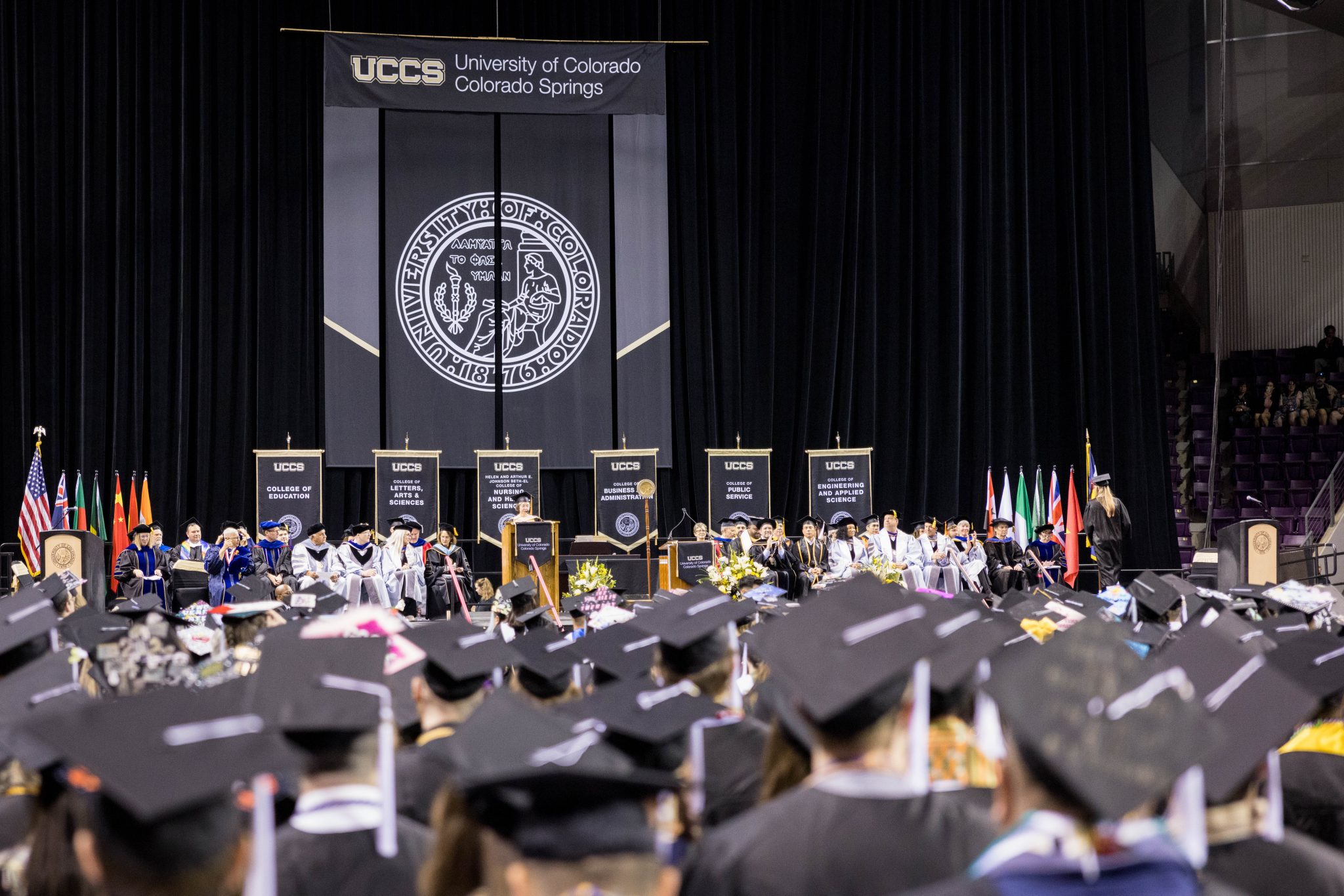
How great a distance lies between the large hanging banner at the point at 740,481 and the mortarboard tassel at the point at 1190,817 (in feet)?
51.4

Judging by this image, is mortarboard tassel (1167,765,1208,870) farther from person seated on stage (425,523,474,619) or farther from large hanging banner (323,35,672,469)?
large hanging banner (323,35,672,469)

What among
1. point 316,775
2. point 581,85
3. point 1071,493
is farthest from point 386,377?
point 316,775

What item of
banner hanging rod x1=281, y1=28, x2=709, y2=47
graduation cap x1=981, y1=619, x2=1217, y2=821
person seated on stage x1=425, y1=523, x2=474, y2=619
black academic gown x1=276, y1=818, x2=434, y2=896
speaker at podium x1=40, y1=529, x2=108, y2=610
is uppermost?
banner hanging rod x1=281, y1=28, x2=709, y2=47

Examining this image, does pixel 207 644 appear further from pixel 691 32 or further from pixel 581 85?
pixel 691 32

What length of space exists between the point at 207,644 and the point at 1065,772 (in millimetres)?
5433

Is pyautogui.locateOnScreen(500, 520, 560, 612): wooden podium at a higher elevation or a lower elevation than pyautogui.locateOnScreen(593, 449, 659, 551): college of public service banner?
lower

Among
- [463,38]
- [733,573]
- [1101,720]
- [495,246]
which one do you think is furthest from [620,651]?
[463,38]

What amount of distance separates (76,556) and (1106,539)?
38.3ft

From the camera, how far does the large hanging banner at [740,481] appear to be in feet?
58.2

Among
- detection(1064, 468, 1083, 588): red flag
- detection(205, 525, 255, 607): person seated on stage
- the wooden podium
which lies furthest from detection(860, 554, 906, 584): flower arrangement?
detection(205, 525, 255, 607): person seated on stage

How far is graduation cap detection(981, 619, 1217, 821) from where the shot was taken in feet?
5.23

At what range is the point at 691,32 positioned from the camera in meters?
20.1

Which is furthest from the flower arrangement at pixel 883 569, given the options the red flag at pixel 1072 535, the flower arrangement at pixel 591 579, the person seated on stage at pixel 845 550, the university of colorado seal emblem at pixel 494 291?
the university of colorado seal emblem at pixel 494 291

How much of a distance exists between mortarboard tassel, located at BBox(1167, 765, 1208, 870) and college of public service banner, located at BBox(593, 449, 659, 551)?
15.3 meters
